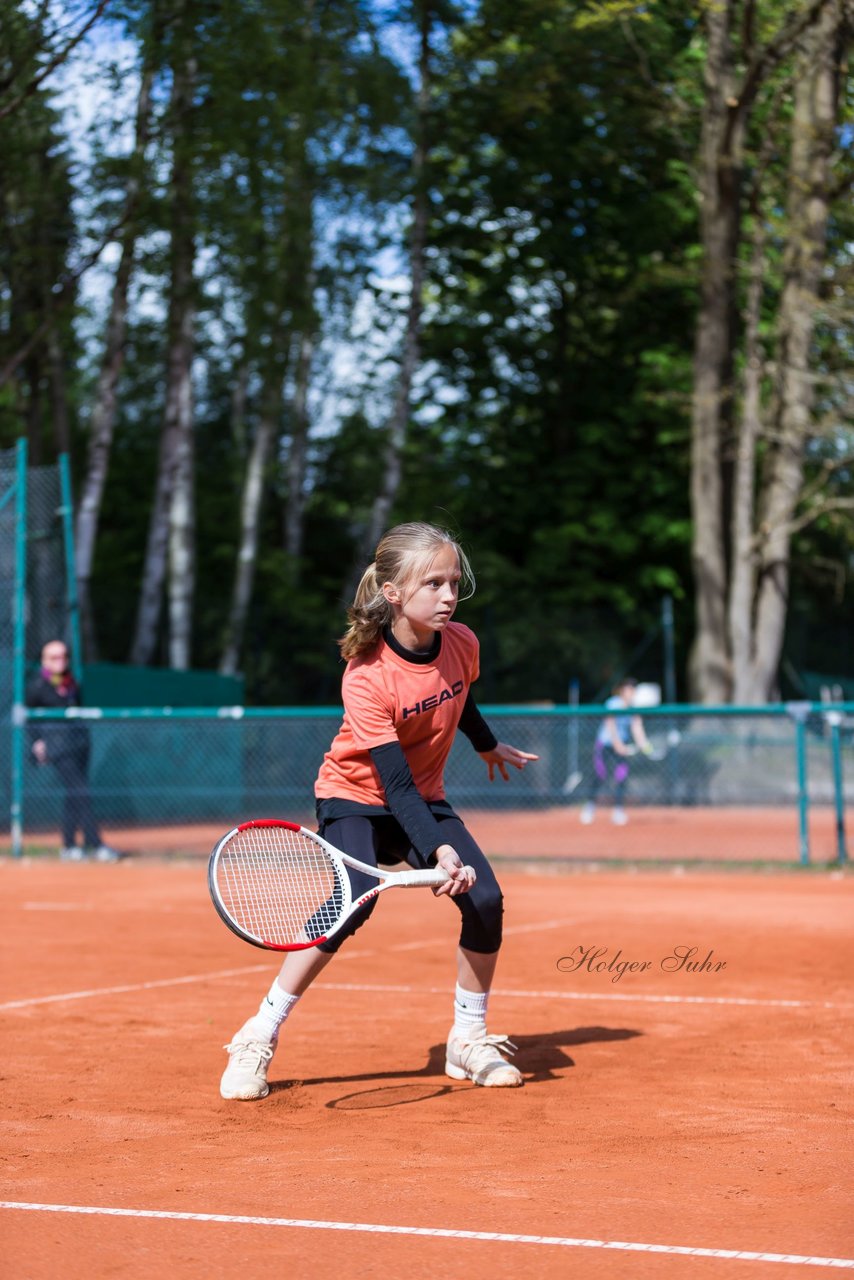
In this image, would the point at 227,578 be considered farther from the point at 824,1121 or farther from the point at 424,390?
the point at 824,1121

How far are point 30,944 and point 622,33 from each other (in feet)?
57.7

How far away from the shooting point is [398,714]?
5.07m

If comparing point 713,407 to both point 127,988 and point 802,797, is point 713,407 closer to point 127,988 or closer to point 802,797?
point 802,797

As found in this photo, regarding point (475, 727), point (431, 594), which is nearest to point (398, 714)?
point (431, 594)

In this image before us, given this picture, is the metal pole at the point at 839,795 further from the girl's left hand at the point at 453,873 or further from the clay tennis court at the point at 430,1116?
the girl's left hand at the point at 453,873

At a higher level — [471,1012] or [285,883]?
[285,883]

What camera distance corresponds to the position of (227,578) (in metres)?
27.8

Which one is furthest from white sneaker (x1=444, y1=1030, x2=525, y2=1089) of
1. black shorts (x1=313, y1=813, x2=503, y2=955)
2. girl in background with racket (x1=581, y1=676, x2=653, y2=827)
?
girl in background with racket (x1=581, y1=676, x2=653, y2=827)

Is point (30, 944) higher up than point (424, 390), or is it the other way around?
point (424, 390)

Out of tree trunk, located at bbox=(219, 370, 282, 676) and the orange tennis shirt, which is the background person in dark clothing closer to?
tree trunk, located at bbox=(219, 370, 282, 676)

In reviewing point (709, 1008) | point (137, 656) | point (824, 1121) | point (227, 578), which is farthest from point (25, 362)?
point (824, 1121)

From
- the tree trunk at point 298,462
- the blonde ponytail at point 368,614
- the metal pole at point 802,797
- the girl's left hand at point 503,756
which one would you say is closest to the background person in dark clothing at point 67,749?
the metal pole at point 802,797

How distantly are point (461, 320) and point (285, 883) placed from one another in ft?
79.1

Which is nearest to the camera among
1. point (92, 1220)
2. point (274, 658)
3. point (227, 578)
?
point (92, 1220)
